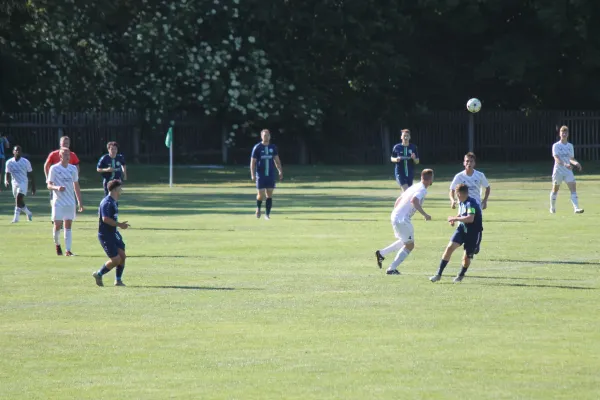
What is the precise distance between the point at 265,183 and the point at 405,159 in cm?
436

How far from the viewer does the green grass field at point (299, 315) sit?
37.1 ft

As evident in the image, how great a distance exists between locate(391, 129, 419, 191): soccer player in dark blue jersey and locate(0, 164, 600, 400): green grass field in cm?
460

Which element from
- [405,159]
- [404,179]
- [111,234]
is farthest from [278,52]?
[111,234]

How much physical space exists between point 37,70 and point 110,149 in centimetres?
2578

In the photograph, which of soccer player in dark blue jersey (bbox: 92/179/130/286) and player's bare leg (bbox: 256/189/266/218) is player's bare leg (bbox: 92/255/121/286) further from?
player's bare leg (bbox: 256/189/266/218)

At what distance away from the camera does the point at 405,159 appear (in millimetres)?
33938

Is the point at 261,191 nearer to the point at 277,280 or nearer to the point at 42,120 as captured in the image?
the point at 277,280

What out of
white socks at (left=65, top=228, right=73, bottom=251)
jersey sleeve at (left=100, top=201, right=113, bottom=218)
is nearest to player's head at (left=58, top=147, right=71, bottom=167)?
white socks at (left=65, top=228, right=73, bottom=251)

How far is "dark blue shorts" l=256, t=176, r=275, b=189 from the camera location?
1225 inches

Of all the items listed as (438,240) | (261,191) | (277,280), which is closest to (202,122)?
(261,191)

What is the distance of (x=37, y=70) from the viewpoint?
181ft

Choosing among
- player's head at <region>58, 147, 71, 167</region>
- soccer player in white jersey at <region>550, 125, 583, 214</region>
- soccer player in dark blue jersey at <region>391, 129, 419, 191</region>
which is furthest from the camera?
soccer player in dark blue jersey at <region>391, 129, 419, 191</region>

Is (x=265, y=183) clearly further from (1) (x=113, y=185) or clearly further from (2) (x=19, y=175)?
(1) (x=113, y=185)

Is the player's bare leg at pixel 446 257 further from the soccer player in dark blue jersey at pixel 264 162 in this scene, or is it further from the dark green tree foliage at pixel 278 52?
the dark green tree foliage at pixel 278 52
